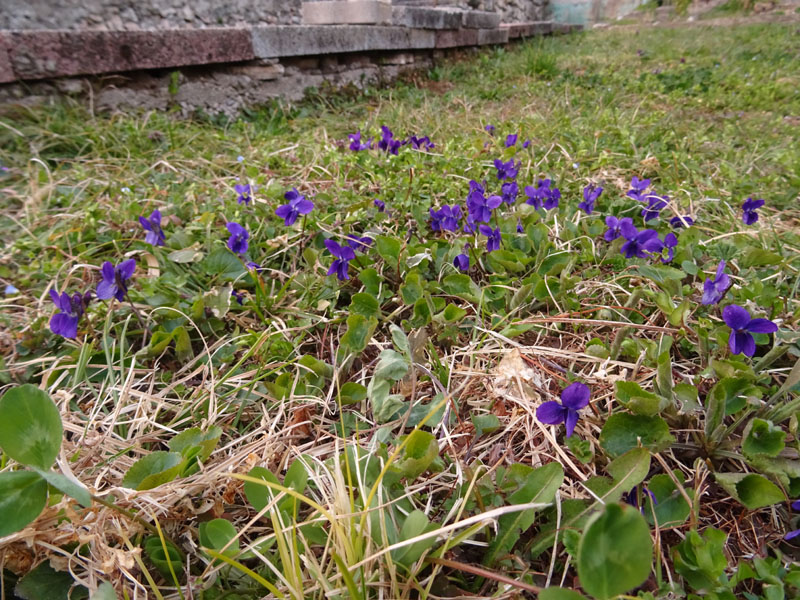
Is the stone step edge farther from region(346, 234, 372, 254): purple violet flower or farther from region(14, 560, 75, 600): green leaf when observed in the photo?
region(14, 560, 75, 600): green leaf

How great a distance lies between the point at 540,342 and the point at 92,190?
2318 millimetres

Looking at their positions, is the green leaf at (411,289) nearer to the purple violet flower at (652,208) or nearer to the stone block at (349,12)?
the purple violet flower at (652,208)

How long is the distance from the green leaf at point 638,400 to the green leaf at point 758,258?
878 mm

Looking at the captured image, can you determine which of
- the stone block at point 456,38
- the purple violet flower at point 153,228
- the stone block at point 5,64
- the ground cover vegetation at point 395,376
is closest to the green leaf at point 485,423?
the ground cover vegetation at point 395,376

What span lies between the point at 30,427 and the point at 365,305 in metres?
0.86

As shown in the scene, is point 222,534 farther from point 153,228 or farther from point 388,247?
point 153,228

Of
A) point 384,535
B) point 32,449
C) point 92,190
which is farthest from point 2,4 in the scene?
point 384,535

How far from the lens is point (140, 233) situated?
6.90ft

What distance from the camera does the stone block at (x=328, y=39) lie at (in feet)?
13.1

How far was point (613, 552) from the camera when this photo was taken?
594 mm

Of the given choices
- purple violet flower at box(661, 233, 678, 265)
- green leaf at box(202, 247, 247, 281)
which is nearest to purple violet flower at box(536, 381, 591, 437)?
purple violet flower at box(661, 233, 678, 265)

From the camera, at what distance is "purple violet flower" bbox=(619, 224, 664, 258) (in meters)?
1.55

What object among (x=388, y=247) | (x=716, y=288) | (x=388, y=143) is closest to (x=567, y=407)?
(x=716, y=288)

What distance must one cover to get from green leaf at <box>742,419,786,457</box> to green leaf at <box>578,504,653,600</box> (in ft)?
1.76
